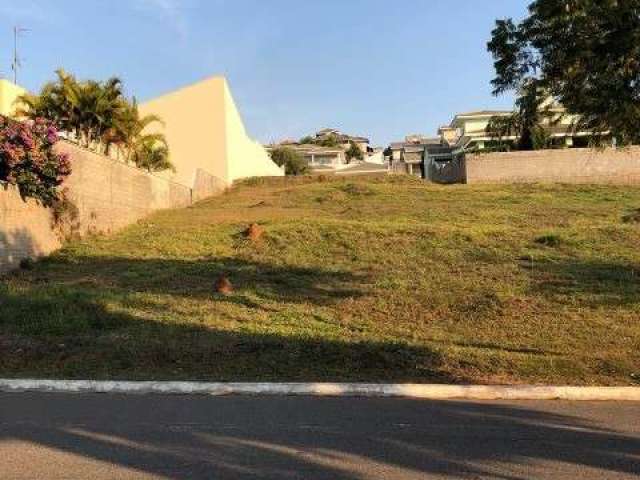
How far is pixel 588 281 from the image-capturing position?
38.9ft

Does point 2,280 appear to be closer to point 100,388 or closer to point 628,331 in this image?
point 100,388

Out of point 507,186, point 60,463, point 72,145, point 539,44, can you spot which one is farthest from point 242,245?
point 507,186

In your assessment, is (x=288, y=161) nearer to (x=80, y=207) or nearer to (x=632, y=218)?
(x=632, y=218)

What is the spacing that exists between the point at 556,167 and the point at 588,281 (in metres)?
20.3

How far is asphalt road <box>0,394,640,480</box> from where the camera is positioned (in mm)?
4660

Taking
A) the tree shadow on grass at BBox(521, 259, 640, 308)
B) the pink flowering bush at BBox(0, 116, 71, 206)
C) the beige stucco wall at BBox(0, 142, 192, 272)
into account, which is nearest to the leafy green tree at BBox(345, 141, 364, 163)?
the beige stucco wall at BBox(0, 142, 192, 272)

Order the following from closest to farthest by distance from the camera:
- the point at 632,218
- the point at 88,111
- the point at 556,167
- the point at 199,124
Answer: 1. the point at 632,218
2. the point at 88,111
3. the point at 556,167
4. the point at 199,124

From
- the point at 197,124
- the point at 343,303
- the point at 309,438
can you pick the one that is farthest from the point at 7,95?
the point at 309,438

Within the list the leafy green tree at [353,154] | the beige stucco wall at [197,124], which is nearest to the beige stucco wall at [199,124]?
the beige stucco wall at [197,124]

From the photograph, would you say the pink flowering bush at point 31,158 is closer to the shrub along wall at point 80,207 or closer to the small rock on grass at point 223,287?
the shrub along wall at point 80,207

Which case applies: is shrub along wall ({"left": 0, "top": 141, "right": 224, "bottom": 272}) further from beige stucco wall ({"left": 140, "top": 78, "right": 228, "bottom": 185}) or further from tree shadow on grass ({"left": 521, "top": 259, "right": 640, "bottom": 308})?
beige stucco wall ({"left": 140, "top": 78, "right": 228, "bottom": 185})

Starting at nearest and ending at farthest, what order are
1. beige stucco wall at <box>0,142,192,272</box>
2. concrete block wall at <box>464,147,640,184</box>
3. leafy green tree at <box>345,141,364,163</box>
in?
1. beige stucco wall at <box>0,142,192,272</box>
2. concrete block wall at <box>464,147,640,184</box>
3. leafy green tree at <box>345,141,364,163</box>

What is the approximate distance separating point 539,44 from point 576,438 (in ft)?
17.2

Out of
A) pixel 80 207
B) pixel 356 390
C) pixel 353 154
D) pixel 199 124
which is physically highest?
pixel 353 154
